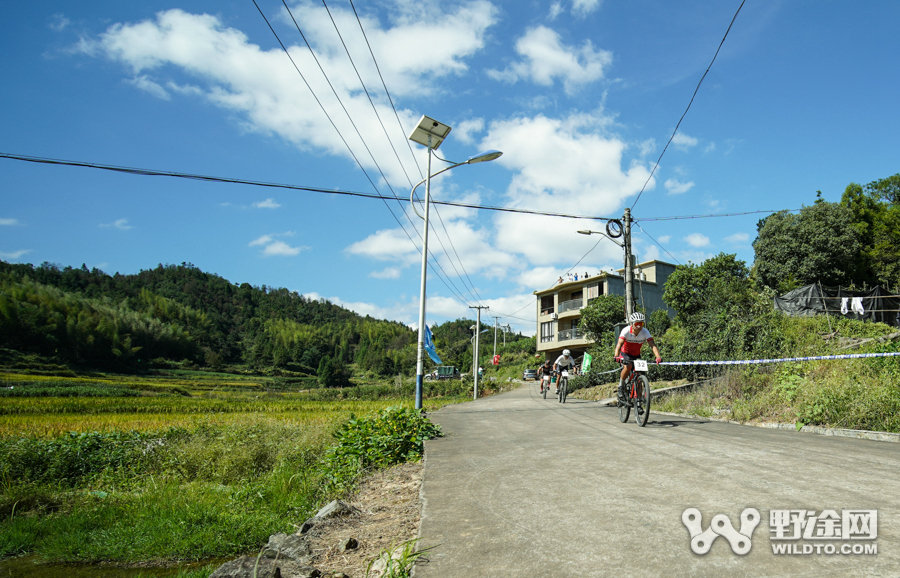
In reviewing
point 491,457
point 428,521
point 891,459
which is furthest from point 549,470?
point 891,459

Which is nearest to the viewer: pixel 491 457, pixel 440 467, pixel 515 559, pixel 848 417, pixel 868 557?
pixel 868 557

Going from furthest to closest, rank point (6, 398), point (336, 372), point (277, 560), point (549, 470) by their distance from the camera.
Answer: point (336, 372), point (6, 398), point (549, 470), point (277, 560)

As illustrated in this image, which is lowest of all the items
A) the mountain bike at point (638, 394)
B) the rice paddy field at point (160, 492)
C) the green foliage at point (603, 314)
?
the rice paddy field at point (160, 492)

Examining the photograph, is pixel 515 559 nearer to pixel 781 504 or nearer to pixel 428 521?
pixel 428 521

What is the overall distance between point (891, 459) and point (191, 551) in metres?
8.19

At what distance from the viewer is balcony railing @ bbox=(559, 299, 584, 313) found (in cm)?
5352

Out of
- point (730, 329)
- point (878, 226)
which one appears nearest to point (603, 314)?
point (878, 226)

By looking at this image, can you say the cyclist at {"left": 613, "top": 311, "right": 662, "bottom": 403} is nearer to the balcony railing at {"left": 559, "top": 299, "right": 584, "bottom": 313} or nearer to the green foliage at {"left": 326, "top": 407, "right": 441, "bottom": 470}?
the green foliage at {"left": 326, "top": 407, "right": 441, "bottom": 470}

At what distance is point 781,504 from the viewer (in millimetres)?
3453

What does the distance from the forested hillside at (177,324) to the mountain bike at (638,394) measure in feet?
257

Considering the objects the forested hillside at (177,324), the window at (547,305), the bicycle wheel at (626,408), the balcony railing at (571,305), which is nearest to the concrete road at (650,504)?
the bicycle wheel at (626,408)

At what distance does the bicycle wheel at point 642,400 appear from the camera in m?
8.63

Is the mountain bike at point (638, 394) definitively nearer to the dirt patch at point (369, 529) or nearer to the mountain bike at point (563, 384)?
the dirt patch at point (369, 529)

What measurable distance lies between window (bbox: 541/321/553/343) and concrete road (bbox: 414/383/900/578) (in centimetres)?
5320
